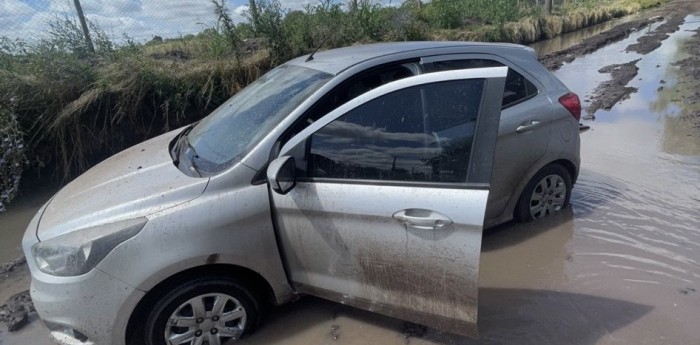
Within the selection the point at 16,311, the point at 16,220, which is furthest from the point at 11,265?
the point at 16,220

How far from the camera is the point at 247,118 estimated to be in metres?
3.22

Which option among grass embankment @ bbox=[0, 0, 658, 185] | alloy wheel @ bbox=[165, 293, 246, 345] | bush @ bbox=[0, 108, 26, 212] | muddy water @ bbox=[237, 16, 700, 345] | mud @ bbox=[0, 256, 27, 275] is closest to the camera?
alloy wheel @ bbox=[165, 293, 246, 345]

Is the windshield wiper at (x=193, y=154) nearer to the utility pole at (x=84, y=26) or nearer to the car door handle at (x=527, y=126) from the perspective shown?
the car door handle at (x=527, y=126)

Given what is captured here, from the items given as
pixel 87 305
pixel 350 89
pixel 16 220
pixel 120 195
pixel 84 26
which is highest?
pixel 84 26

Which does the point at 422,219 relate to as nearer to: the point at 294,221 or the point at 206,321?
the point at 294,221

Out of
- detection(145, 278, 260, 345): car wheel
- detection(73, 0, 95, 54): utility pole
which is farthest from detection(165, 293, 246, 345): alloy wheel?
detection(73, 0, 95, 54): utility pole

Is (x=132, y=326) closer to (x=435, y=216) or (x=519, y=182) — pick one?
(x=435, y=216)

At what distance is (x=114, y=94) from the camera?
21.9 ft

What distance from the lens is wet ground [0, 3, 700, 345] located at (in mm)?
3035

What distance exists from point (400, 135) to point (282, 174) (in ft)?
2.38

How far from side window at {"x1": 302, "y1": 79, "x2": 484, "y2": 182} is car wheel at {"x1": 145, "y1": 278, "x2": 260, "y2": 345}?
904mm

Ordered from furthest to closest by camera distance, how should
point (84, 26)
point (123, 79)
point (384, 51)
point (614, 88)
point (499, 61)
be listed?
point (614, 88) → point (84, 26) → point (123, 79) → point (499, 61) → point (384, 51)

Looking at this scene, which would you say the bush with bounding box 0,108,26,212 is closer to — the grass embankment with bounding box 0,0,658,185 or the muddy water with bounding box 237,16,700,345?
the grass embankment with bounding box 0,0,658,185

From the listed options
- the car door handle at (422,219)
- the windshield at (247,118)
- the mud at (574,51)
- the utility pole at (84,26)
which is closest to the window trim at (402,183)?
the car door handle at (422,219)
